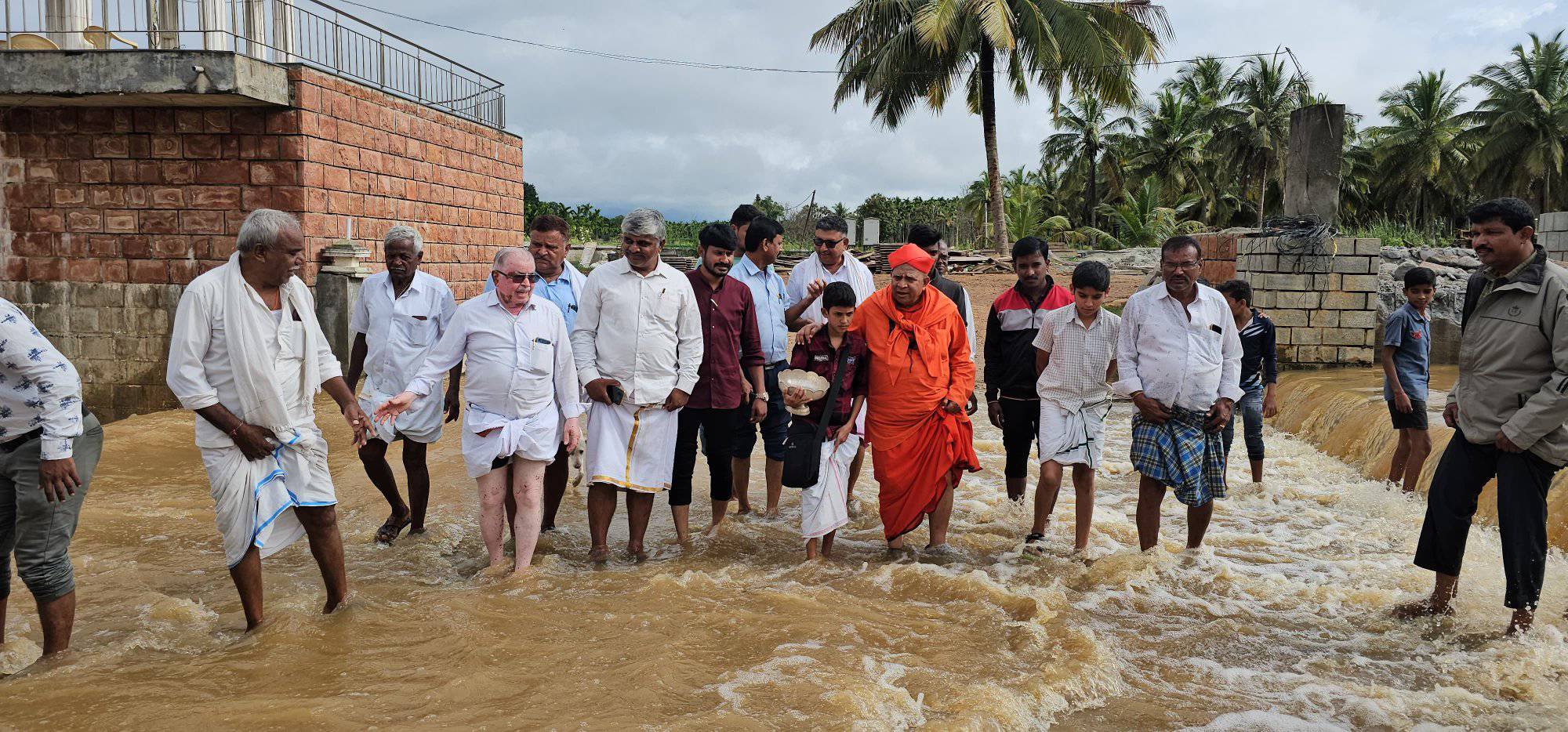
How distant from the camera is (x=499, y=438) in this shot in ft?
15.6

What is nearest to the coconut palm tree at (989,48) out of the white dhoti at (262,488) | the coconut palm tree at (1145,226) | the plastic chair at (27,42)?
the coconut palm tree at (1145,226)

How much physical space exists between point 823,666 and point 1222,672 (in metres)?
1.61

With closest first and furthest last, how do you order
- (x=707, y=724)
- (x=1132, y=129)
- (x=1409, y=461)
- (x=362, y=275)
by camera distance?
1. (x=707, y=724)
2. (x=1409, y=461)
3. (x=362, y=275)
4. (x=1132, y=129)

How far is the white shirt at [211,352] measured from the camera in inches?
144

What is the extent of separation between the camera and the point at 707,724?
340 centimetres

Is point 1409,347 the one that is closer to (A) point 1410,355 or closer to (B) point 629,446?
(A) point 1410,355

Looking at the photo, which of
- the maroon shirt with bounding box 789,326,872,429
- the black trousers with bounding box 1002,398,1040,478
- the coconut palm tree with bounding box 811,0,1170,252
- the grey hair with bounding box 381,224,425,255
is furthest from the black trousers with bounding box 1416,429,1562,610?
the coconut palm tree with bounding box 811,0,1170,252

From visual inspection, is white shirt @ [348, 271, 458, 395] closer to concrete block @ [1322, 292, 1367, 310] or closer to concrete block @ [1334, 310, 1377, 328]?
concrete block @ [1322, 292, 1367, 310]

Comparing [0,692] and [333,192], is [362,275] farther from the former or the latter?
[0,692]

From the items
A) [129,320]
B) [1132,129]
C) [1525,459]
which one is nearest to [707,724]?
[1525,459]

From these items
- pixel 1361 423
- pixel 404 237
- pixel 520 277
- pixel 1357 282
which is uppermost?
pixel 404 237

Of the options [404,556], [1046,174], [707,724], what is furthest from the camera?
[1046,174]

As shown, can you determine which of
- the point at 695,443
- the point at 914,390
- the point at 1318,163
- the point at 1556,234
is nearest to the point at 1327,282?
the point at 1318,163

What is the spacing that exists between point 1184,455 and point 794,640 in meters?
2.24
